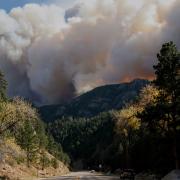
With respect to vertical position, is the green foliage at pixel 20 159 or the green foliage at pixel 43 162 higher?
the green foliage at pixel 43 162

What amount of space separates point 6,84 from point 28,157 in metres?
40.7

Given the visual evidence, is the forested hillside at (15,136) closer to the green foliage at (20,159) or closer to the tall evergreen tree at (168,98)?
the green foliage at (20,159)

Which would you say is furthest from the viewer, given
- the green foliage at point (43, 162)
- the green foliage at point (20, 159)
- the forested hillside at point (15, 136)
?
the green foliage at point (43, 162)

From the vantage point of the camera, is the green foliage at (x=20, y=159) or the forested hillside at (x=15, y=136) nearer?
the forested hillside at (x=15, y=136)

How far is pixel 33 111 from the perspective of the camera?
68500mm

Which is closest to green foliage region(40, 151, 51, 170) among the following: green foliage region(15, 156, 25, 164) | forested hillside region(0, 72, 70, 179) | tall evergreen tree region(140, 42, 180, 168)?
forested hillside region(0, 72, 70, 179)

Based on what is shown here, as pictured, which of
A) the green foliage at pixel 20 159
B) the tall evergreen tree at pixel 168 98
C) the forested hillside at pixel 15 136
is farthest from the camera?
the green foliage at pixel 20 159

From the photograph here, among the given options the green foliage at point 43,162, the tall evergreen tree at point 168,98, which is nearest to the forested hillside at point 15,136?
the green foliage at point 43,162

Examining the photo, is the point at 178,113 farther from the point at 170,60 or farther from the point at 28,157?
the point at 28,157

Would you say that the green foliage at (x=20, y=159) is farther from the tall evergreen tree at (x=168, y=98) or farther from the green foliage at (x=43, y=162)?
the tall evergreen tree at (x=168, y=98)

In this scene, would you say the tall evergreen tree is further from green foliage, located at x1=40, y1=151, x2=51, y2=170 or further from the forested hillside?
green foliage, located at x1=40, y1=151, x2=51, y2=170

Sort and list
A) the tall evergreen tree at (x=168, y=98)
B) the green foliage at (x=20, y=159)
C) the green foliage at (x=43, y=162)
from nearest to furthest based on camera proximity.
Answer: the tall evergreen tree at (x=168, y=98)
the green foliage at (x=20, y=159)
the green foliage at (x=43, y=162)

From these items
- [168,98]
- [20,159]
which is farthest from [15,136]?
[168,98]

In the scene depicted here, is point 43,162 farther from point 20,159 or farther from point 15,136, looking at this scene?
point 15,136
